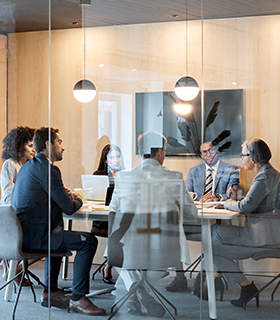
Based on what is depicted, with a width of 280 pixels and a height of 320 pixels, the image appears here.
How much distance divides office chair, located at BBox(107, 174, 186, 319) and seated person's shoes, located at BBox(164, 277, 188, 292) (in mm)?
80

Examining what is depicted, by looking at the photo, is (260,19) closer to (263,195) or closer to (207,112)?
(207,112)

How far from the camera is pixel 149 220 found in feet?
9.16

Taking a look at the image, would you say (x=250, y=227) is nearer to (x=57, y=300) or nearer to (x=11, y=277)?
(x=57, y=300)

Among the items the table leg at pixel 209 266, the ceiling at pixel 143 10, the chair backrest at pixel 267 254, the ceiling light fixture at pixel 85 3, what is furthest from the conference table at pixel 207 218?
the ceiling light fixture at pixel 85 3

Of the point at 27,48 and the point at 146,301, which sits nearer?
the point at 146,301

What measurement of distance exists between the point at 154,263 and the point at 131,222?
322 mm

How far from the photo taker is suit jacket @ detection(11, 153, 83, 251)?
292 cm

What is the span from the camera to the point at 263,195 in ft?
9.32

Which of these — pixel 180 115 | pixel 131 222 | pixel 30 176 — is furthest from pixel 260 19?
pixel 30 176

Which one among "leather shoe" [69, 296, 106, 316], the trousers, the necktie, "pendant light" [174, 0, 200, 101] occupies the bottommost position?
"leather shoe" [69, 296, 106, 316]

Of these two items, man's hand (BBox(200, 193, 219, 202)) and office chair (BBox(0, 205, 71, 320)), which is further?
→ office chair (BBox(0, 205, 71, 320))

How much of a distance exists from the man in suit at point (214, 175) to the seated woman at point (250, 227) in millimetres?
60

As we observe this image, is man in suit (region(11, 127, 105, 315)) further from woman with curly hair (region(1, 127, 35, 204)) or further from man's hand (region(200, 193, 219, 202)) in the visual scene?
man's hand (region(200, 193, 219, 202))

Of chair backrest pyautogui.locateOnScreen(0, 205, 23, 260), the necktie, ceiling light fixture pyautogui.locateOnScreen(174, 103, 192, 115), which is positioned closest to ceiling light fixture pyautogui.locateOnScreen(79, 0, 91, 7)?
ceiling light fixture pyautogui.locateOnScreen(174, 103, 192, 115)
